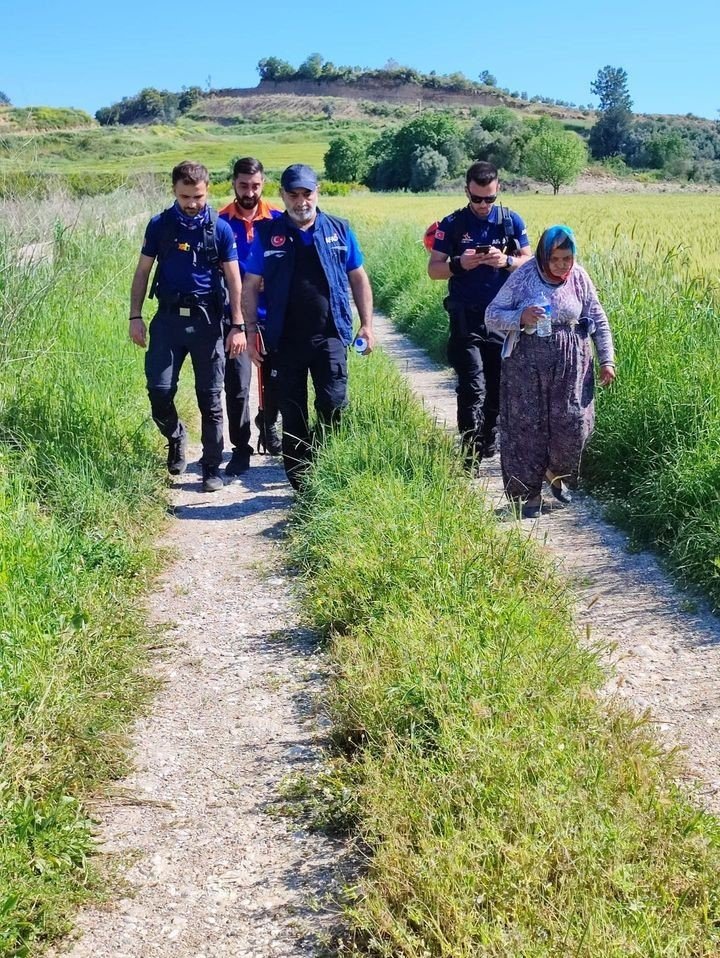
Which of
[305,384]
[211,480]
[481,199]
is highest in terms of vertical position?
[481,199]

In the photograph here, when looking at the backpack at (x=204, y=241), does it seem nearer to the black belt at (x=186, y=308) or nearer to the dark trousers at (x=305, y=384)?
the black belt at (x=186, y=308)

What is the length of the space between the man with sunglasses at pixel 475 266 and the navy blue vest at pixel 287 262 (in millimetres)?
797

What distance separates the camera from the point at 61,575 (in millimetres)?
4215

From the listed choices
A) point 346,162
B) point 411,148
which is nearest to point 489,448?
point 411,148

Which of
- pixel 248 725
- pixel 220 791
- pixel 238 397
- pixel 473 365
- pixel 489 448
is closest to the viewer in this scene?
pixel 220 791

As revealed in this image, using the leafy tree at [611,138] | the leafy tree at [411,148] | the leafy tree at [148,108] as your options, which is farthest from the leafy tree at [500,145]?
the leafy tree at [148,108]

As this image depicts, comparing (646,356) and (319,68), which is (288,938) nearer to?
(646,356)

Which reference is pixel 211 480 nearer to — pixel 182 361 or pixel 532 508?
pixel 182 361

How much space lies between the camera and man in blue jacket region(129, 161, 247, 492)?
5887 mm

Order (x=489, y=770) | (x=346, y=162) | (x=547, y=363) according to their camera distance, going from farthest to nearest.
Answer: (x=346, y=162) → (x=547, y=363) → (x=489, y=770)

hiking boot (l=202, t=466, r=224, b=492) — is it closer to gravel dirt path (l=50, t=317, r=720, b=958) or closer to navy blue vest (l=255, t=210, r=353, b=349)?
gravel dirt path (l=50, t=317, r=720, b=958)

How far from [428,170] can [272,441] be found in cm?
6007

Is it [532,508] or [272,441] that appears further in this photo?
[272,441]

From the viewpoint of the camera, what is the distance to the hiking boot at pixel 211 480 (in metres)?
6.41
